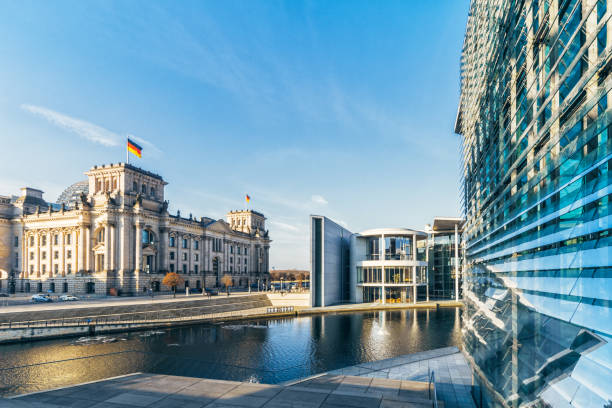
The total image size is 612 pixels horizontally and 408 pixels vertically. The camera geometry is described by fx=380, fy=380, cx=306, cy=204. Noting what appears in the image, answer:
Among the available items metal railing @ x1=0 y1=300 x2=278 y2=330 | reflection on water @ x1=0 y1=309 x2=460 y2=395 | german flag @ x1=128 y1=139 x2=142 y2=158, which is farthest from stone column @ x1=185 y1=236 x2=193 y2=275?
reflection on water @ x1=0 y1=309 x2=460 y2=395

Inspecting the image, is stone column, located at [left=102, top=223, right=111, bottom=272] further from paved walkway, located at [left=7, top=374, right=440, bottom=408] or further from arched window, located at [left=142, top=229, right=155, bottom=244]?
paved walkway, located at [left=7, top=374, right=440, bottom=408]

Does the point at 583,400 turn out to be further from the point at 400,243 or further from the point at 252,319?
the point at 400,243

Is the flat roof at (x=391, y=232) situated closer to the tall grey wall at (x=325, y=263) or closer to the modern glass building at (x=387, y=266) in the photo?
the modern glass building at (x=387, y=266)

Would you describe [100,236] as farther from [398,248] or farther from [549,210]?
[549,210]

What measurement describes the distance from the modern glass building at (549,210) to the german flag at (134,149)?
3013 inches

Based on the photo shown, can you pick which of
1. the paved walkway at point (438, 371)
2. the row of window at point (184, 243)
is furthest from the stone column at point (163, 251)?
the paved walkway at point (438, 371)

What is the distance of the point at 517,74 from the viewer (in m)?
11.4

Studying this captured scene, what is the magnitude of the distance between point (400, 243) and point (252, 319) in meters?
34.1

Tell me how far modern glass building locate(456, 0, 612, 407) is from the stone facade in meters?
77.6

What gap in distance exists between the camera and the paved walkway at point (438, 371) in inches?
673

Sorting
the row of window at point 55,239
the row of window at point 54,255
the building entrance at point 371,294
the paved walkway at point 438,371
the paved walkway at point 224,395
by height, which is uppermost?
the row of window at point 55,239

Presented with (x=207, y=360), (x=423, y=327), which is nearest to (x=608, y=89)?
(x=207, y=360)

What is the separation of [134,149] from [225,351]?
2403 inches

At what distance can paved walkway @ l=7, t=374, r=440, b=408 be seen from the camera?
14.1 meters
